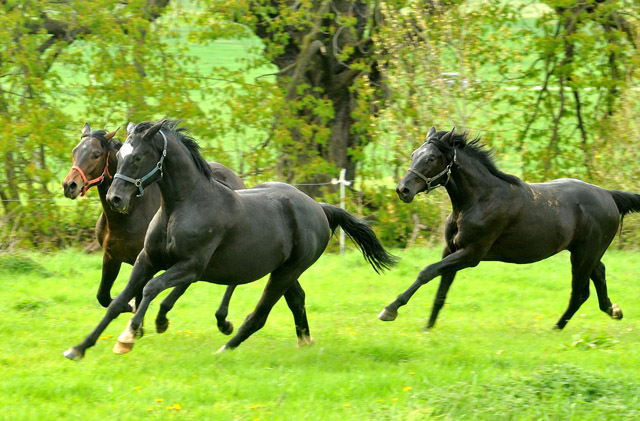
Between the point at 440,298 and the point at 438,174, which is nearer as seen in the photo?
the point at 438,174

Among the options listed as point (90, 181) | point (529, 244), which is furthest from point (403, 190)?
point (90, 181)

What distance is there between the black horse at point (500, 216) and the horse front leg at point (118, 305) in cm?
210

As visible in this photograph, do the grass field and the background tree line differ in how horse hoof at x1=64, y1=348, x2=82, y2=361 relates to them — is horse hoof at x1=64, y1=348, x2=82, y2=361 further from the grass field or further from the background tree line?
the background tree line

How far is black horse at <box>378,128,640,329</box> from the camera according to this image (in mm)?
7500

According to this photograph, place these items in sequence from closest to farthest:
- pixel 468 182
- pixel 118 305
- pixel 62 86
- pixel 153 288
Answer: pixel 153 288 → pixel 118 305 → pixel 468 182 → pixel 62 86

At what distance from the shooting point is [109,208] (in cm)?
739

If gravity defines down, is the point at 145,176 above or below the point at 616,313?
above

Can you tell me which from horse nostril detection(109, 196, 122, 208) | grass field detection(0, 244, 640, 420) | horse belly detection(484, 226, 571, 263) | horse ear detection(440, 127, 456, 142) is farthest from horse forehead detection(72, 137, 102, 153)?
horse belly detection(484, 226, 571, 263)

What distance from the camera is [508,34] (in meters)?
13.8

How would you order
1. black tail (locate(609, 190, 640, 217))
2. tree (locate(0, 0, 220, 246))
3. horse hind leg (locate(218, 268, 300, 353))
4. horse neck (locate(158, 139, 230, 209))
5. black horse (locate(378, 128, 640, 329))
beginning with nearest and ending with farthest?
horse neck (locate(158, 139, 230, 209)), horse hind leg (locate(218, 268, 300, 353)), black horse (locate(378, 128, 640, 329)), black tail (locate(609, 190, 640, 217)), tree (locate(0, 0, 220, 246))

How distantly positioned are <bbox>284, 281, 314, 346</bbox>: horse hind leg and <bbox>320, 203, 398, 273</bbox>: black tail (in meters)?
0.87

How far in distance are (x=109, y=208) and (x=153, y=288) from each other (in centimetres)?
161

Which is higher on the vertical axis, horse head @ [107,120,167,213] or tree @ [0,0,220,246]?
horse head @ [107,120,167,213]

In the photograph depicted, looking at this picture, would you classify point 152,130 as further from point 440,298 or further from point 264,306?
point 440,298
